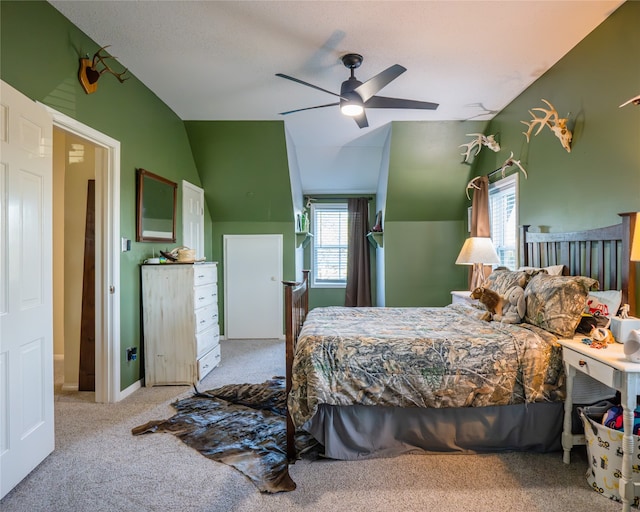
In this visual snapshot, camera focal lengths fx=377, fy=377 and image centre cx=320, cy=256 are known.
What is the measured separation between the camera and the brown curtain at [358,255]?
240 inches

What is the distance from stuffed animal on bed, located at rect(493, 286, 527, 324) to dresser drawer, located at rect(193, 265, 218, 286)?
8.46ft

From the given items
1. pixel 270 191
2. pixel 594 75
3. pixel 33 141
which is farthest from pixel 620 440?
pixel 270 191

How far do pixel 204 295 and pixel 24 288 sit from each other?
6.05 feet

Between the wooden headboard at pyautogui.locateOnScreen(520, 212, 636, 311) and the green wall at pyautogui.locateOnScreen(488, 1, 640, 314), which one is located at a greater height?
the green wall at pyautogui.locateOnScreen(488, 1, 640, 314)

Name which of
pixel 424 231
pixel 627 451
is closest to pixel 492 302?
pixel 627 451

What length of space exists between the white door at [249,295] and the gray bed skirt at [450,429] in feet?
10.5

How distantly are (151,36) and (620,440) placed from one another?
3658mm

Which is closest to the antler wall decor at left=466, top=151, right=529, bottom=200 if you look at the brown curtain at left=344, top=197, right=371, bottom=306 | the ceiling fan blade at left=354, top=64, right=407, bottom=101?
the ceiling fan blade at left=354, top=64, right=407, bottom=101

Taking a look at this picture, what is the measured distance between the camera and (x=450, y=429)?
89.4 inches

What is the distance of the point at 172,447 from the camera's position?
237cm

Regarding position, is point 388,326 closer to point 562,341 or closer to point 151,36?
point 562,341

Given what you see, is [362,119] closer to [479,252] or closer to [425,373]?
[479,252]

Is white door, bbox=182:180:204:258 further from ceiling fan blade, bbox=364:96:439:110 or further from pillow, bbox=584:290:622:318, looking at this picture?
pillow, bbox=584:290:622:318

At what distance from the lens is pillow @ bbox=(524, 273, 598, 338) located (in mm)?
2227
